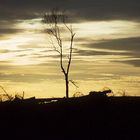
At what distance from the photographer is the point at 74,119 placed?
15945 mm

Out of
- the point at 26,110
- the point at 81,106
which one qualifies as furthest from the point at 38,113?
the point at 81,106

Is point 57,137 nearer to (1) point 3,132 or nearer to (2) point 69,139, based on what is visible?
(2) point 69,139

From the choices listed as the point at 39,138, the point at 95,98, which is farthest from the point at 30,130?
the point at 95,98

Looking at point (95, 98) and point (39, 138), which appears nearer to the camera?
point (39, 138)

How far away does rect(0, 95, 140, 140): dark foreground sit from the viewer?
15242 mm

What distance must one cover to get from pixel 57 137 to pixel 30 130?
104 cm

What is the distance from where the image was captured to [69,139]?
15055 millimetres

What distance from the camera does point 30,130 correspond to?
15.6 meters

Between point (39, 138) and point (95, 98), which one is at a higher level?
point (95, 98)

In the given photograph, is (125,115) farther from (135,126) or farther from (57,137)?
(57,137)

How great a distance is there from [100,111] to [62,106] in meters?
1.43

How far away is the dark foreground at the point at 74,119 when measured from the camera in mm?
15242

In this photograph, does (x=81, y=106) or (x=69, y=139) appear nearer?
(x=69, y=139)

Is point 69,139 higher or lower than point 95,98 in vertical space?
lower
